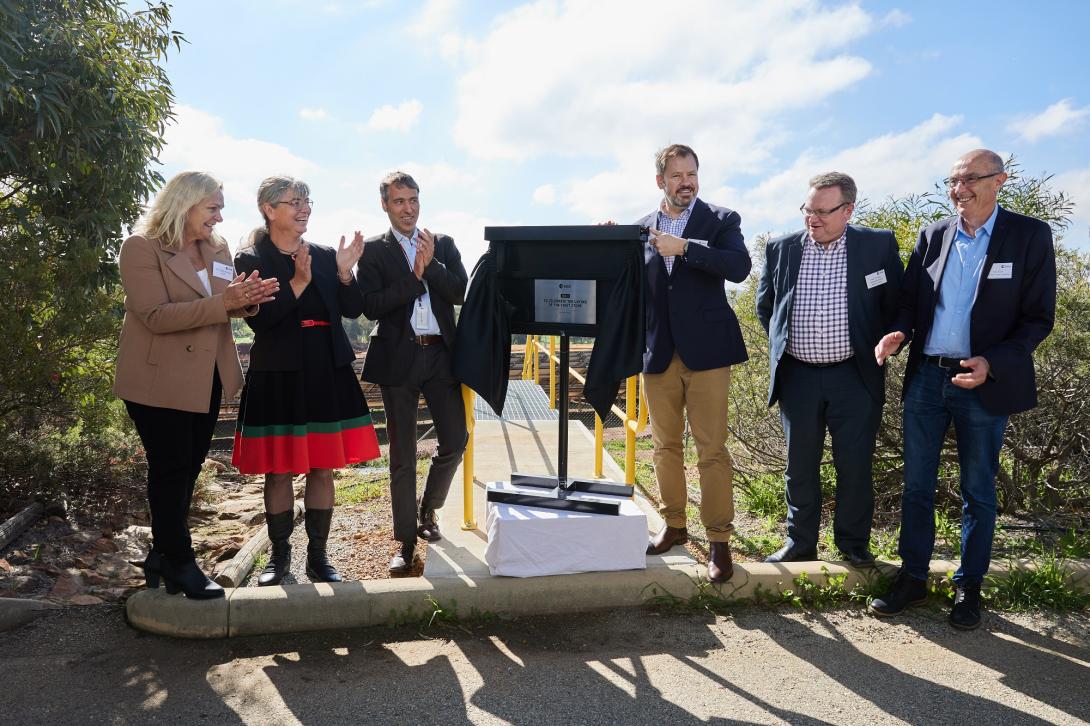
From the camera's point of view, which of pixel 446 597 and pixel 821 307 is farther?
pixel 821 307

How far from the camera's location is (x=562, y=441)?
353cm

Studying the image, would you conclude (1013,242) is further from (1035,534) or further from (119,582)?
(119,582)

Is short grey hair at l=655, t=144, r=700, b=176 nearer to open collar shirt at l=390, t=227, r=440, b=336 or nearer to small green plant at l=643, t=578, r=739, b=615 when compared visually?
open collar shirt at l=390, t=227, r=440, b=336

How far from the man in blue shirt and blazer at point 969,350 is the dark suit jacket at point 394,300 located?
211 centimetres

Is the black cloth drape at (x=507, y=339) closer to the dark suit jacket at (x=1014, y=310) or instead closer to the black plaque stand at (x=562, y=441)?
the black plaque stand at (x=562, y=441)

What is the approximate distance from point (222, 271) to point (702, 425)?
93.2 inches

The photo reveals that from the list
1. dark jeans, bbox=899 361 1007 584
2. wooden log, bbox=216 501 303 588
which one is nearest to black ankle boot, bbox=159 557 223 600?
wooden log, bbox=216 501 303 588

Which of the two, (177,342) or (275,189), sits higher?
(275,189)

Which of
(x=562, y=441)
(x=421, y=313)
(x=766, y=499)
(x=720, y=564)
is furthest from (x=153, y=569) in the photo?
(x=766, y=499)

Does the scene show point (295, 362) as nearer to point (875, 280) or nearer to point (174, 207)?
point (174, 207)

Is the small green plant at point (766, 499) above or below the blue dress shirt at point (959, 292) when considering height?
below

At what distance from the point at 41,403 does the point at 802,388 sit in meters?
5.90

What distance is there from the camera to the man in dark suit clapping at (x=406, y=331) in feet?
12.0

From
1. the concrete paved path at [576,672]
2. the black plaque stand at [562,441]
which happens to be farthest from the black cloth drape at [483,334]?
the concrete paved path at [576,672]
